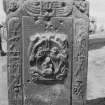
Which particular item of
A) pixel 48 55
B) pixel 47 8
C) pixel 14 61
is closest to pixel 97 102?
pixel 48 55

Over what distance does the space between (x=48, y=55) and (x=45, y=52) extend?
0.05 metres

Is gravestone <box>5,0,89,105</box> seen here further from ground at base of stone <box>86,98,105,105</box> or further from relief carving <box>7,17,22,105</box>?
ground at base of stone <box>86,98,105,105</box>

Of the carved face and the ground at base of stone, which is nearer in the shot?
the carved face

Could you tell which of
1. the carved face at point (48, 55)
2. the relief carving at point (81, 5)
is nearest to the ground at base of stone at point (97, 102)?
the carved face at point (48, 55)

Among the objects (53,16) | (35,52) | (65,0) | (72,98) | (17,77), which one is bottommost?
(72,98)

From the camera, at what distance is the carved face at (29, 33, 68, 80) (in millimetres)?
2500

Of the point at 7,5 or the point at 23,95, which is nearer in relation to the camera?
the point at 7,5

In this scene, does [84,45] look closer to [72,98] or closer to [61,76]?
[61,76]

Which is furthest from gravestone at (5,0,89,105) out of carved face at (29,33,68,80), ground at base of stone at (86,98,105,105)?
ground at base of stone at (86,98,105,105)

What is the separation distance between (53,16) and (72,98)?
0.94 m

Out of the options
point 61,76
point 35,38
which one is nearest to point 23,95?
point 61,76

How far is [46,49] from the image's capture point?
2.52 meters

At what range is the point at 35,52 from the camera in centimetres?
252

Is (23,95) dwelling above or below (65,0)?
below
